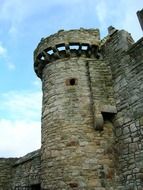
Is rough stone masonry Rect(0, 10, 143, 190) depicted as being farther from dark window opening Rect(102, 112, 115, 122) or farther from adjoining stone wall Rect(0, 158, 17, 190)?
adjoining stone wall Rect(0, 158, 17, 190)

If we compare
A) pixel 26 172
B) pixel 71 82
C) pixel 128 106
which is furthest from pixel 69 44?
pixel 26 172

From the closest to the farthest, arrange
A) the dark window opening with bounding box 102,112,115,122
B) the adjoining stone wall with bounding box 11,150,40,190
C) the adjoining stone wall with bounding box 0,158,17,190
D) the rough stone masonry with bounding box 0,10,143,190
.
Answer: the rough stone masonry with bounding box 0,10,143,190
the dark window opening with bounding box 102,112,115,122
the adjoining stone wall with bounding box 11,150,40,190
the adjoining stone wall with bounding box 0,158,17,190

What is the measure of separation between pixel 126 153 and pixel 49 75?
3.60 metres

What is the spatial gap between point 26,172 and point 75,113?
396 centimetres

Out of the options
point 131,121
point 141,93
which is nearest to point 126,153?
point 131,121

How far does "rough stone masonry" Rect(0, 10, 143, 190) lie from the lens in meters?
7.10

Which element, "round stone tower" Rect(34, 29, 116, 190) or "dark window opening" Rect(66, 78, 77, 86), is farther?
"dark window opening" Rect(66, 78, 77, 86)

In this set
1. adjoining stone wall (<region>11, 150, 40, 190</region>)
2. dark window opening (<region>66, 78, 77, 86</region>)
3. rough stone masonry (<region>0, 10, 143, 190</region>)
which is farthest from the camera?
adjoining stone wall (<region>11, 150, 40, 190</region>)

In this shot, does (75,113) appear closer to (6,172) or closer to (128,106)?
(128,106)

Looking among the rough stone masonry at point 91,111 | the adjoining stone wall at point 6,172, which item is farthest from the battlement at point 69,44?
the adjoining stone wall at point 6,172

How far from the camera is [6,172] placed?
1204cm

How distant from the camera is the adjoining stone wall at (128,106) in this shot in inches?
272

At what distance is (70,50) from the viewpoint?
904 cm

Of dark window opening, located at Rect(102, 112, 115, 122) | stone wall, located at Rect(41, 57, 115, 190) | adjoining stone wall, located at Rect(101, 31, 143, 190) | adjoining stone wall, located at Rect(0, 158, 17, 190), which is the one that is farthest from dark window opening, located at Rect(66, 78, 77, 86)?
adjoining stone wall, located at Rect(0, 158, 17, 190)
